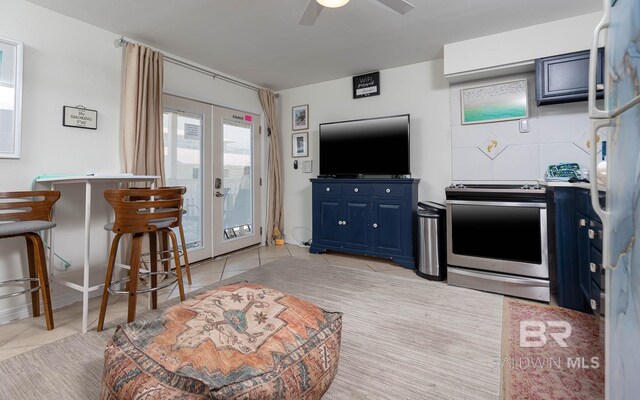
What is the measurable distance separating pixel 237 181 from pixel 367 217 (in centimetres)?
195

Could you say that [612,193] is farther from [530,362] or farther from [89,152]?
[89,152]

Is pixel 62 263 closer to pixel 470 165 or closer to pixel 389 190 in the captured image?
pixel 389 190

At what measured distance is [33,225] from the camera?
6.19 ft

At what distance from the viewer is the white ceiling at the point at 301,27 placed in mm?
2424

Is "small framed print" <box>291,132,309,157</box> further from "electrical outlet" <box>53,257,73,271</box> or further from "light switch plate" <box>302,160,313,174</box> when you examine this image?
"electrical outlet" <box>53,257,73,271</box>

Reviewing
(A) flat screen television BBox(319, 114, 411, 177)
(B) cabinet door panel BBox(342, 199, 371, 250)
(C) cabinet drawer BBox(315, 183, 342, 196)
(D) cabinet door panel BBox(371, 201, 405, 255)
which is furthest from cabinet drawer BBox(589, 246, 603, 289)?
(C) cabinet drawer BBox(315, 183, 342, 196)

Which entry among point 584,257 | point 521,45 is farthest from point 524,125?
point 584,257

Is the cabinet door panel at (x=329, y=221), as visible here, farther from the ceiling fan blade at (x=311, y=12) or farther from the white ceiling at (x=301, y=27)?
the ceiling fan blade at (x=311, y=12)

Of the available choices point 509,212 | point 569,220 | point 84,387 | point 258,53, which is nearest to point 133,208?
point 84,387

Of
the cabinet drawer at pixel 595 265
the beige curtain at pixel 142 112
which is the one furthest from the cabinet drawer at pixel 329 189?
the cabinet drawer at pixel 595 265

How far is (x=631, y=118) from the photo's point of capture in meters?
0.78

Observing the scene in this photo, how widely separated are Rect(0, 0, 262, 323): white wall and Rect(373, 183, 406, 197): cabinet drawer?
9.10ft

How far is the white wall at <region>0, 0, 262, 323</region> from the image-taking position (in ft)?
7.30

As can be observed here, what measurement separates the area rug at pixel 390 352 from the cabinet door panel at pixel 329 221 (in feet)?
3.92
